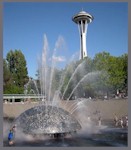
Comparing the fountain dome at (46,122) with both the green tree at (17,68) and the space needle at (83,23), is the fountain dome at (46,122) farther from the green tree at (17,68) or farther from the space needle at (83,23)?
the space needle at (83,23)

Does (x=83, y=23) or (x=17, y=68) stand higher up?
(x=83, y=23)

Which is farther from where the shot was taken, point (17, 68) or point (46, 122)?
point (17, 68)

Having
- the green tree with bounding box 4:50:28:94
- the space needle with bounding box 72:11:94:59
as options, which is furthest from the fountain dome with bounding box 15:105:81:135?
the space needle with bounding box 72:11:94:59

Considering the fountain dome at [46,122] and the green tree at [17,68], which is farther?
the green tree at [17,68]

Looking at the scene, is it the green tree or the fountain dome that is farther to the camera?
the green tree

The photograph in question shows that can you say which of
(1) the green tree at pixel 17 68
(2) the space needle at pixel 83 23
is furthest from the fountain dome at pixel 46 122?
(2) the space needle at pixel 83 23

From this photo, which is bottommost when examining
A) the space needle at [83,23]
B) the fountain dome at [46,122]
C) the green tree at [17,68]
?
the fountain dome at [46,122]

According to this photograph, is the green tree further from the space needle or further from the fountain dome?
the fountain dome

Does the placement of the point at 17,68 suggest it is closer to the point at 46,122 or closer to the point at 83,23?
the point at 83,23

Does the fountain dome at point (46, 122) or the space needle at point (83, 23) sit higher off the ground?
the space needle at point (83, 23)

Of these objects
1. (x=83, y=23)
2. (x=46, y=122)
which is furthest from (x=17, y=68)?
(x=46, y=122)

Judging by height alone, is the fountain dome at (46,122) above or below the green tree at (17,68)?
below

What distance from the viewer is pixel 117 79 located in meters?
29.0

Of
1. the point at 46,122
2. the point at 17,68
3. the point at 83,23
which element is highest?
the point at 83,23
